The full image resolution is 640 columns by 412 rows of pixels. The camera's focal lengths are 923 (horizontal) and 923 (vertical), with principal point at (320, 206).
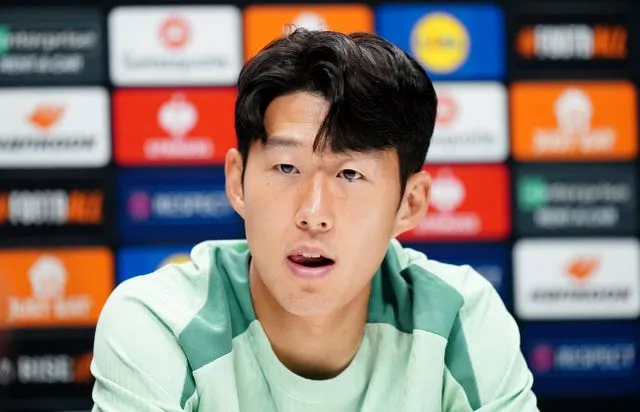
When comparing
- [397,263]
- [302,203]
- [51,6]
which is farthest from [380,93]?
[51,6]

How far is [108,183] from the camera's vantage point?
352cm

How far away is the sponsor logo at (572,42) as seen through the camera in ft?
11.8

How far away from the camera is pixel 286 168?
1.56 m

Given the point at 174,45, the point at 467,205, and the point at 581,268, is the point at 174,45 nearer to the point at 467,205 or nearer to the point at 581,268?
the point at 467,205

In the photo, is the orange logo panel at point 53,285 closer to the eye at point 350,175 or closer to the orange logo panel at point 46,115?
the orange logo panel at point 46,115

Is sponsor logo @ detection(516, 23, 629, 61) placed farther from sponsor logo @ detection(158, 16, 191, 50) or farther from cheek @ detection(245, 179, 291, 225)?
cheek @ detection(245, 179, 291, 225)

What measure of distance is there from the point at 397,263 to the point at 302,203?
40cm

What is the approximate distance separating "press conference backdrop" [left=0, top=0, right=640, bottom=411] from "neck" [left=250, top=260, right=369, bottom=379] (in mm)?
1758

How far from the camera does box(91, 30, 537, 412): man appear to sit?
154 cm

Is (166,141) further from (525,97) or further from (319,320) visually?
(319,320)

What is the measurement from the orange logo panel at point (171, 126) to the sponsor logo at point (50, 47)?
189mm

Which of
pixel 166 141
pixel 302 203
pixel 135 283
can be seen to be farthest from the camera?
pixel 166 141

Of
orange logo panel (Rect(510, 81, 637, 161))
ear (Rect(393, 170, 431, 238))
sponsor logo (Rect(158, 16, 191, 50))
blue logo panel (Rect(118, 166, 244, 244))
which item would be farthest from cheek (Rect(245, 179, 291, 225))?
orange logo panel (Rect(510, 81, 637, 161))

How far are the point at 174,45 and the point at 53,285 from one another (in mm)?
1020
